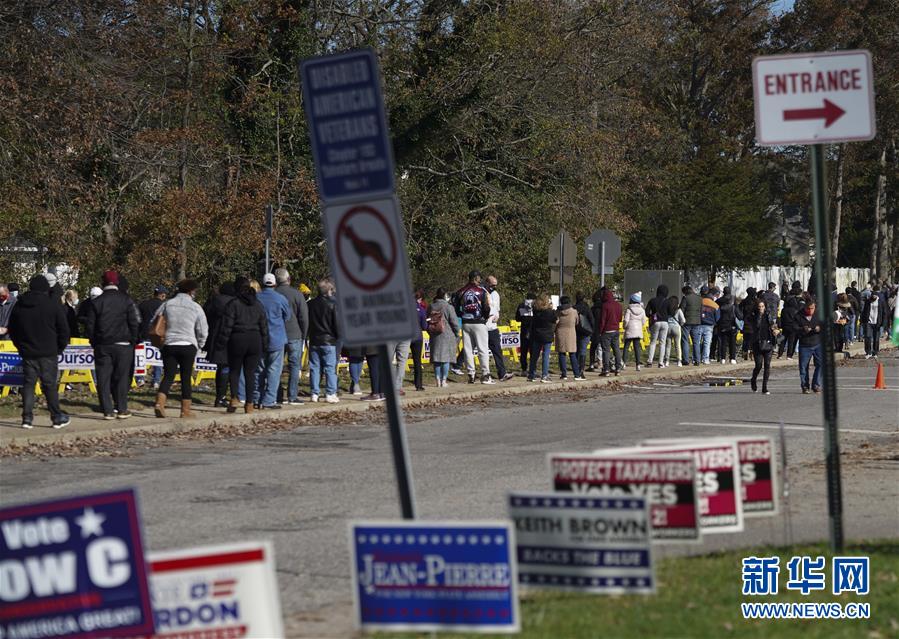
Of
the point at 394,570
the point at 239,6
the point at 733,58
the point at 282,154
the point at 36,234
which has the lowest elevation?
the point at 394,570

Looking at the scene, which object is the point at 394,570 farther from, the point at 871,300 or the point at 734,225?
the point at 734,225

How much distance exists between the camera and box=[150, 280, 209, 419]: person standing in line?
1906 cm

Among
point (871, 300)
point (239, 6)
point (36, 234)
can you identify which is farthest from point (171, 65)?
point (871, 300)

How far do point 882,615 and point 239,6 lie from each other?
2445cm

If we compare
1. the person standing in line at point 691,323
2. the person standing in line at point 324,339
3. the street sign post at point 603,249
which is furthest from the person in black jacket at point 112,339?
the person standing in line at point 691,323

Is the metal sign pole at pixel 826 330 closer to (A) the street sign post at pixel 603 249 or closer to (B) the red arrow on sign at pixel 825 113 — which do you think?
(B) the red arrow on sign at pixel 825 113

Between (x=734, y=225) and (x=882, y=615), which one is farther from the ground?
(x=734, y=225)

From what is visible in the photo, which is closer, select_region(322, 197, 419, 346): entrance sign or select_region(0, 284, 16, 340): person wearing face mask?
select_region(322, 197, 419, 346): entrance sign

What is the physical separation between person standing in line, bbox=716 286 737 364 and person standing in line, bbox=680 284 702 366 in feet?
2.01

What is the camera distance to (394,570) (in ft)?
20.6

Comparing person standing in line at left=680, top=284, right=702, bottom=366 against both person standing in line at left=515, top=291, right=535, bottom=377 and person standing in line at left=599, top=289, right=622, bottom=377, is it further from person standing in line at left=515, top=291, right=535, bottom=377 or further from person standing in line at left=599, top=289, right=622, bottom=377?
person standing in line at left=515, top=291, right=535, bottom=377

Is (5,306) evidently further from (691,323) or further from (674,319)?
(691,323)

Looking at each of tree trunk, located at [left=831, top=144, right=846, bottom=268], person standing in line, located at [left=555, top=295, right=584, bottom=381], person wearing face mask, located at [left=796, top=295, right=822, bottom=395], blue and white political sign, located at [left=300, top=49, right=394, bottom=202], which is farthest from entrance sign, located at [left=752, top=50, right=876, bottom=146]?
tree trunk, located at [left=831, top=144, right=846, bottom=268]

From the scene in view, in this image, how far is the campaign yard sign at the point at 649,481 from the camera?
→ 24.7 ft
